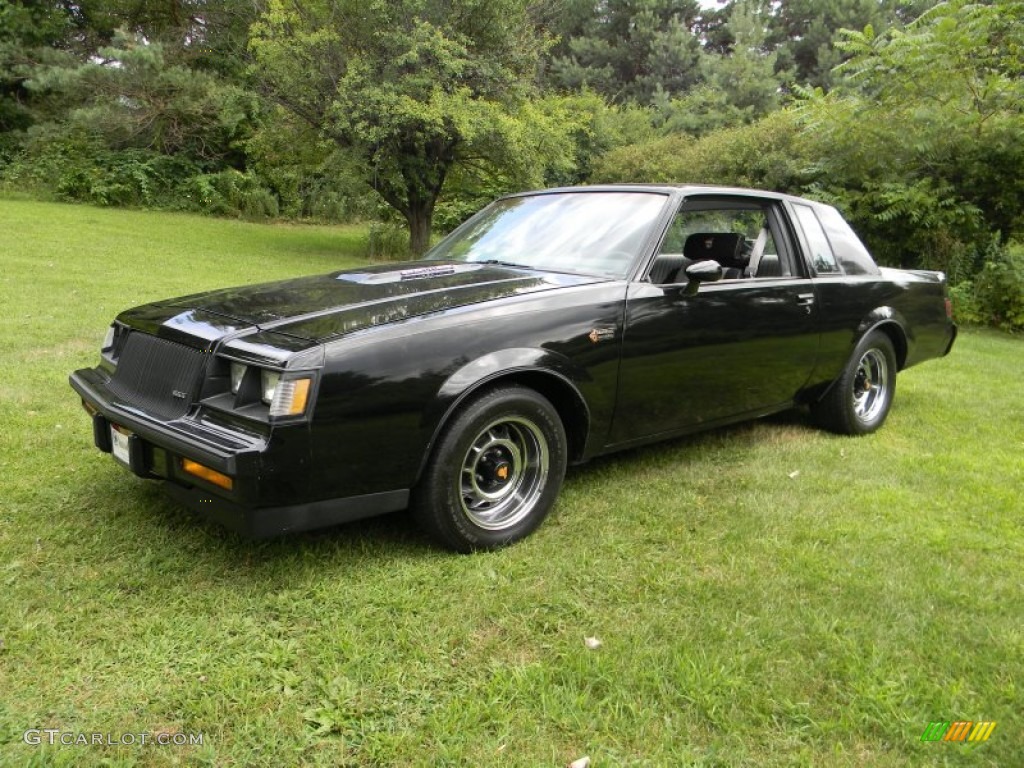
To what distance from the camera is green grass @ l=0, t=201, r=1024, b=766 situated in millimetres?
2176

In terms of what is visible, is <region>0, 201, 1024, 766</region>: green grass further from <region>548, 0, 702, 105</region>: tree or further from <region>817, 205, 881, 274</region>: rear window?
<region>548, 0, 702, 105</region>: tree

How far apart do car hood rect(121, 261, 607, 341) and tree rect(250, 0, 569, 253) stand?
10.7 meters

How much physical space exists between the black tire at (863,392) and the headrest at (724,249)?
39.2 inches

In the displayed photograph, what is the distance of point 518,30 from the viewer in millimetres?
16000

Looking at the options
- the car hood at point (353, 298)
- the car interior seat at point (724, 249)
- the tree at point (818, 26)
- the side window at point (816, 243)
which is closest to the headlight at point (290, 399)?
the car hood at point (353, 298)

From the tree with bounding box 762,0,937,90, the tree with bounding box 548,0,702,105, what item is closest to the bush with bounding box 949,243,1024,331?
the tree with bounding box 548,0,702,105

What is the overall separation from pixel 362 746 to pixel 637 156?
19.2 m

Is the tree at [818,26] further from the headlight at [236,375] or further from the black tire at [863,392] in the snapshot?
the headlight at [236,375]

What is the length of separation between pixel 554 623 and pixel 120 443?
1819 mm

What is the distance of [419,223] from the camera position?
16.0 m

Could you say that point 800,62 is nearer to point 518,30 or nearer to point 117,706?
point 518,30

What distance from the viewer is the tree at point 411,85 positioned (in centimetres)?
1405

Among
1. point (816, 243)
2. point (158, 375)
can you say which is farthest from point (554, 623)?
point (816, 243)

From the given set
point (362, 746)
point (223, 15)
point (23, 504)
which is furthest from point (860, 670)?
point (223, 15)
